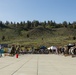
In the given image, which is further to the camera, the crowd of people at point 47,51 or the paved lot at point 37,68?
the crowd of people at point 47,51

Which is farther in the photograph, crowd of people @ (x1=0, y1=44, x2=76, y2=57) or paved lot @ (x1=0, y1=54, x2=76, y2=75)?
crowd of people @ (x1=0, y1=44, x2=76, y2=57)

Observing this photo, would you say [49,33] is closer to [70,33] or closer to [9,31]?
[70,33]

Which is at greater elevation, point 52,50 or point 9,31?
point 9,31

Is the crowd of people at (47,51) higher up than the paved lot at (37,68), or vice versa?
the crowd of people at (47,51)

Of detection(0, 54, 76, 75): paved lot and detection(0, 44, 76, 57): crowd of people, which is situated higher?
detection(0, 44, 76, 57): crowd of people

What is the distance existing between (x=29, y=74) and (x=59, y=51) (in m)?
50.3

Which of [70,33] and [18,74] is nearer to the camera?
[18,74]

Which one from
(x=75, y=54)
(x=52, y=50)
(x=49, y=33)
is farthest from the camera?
(x=49, y=33)

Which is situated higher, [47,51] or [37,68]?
[47,51]

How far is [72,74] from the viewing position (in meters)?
12.9

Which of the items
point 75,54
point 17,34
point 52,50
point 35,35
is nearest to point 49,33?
point 35,35

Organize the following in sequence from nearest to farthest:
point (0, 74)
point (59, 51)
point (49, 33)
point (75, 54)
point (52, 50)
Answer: point (0, 74) < point (75, 54) < point (59, 51) < point (52, 50) < point (49, 33)

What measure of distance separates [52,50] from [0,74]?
62619 millimetres

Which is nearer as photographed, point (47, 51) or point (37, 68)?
point (37, 68)
